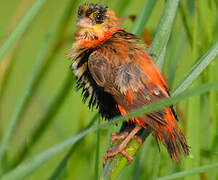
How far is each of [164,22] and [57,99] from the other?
896 millimetres

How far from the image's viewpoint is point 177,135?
5.46 ft

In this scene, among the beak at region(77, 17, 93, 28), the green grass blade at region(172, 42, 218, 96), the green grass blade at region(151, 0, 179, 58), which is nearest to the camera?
the green grass blade at region(172, 42, 218, 96)

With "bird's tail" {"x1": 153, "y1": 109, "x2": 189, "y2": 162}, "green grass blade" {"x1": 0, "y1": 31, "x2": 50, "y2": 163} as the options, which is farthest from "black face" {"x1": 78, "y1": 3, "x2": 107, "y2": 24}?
"bird's tail" {"x1": 153, "y1": 109, "x2": 189, "y2": 162}

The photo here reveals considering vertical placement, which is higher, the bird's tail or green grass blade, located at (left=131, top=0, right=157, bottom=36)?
green grass blade, located at (left=131, top=0, right=157, bottom=36)

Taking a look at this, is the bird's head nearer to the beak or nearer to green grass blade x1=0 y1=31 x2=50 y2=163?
the beak

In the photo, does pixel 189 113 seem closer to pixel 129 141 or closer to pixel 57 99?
pixel 129 141

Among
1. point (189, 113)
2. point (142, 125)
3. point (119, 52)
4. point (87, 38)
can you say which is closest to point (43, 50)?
point (87, 38)

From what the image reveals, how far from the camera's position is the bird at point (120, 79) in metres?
1.67

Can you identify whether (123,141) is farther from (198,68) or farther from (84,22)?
(84,22)

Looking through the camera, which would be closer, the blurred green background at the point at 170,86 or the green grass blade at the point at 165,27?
the green grass blade at the point at 165,27

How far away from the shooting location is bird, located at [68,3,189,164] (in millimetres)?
1672

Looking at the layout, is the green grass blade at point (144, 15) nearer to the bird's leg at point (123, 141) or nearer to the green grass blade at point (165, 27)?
the green grass blade at point (165, 27)

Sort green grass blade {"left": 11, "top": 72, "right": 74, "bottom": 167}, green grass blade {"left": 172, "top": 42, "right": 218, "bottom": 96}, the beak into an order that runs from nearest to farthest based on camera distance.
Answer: green grass blade {"left": 172, "top": 42, "right": 218, "bottom": 96}
the beak
green grass blade {"left": 11, "top": 72, "right": 74, "bottom": 167}

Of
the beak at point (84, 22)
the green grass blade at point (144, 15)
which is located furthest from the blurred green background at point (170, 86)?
→ the green grass blade at point (144, 15)
